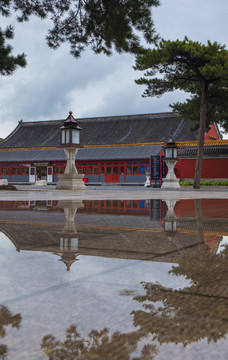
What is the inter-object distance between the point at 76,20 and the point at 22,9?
1244mm

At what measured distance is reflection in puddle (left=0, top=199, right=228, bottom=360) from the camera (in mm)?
1236

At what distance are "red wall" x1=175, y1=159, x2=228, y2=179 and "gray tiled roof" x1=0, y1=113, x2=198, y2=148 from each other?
131 inches

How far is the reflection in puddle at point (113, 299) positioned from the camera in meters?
1.24

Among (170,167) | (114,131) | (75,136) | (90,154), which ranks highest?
(114,131)

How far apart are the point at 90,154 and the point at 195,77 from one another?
1496 centimetres

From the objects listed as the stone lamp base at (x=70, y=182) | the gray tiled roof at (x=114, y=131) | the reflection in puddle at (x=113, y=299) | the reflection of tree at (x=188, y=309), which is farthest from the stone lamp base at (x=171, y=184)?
the reflection of tree at (x=188, y=309)

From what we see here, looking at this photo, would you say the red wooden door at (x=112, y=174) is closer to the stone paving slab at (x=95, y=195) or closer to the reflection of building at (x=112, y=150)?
the reflection of building at (x=112, y=150)

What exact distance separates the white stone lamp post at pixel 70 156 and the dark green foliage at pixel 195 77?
4966mm

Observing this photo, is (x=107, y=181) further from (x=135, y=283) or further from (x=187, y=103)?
(x=135, y=283)

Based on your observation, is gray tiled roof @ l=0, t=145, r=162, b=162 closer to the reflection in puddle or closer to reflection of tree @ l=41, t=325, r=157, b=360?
the reflection in puddle

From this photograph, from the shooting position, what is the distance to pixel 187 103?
25938mm

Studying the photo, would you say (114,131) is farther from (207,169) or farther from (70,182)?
(70,182)

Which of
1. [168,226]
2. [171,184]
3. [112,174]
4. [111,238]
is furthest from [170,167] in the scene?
[111,238]

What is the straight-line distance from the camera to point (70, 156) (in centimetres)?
2195
